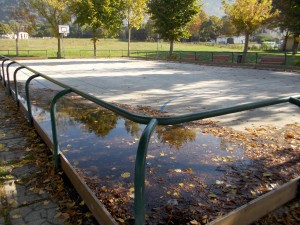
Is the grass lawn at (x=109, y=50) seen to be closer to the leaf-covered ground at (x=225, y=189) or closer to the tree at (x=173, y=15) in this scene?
the tree at (x=173, y=15)

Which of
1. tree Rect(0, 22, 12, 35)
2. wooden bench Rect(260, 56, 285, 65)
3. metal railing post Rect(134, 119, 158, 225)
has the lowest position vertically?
metal railing post Rect(134, 119, 158, 225)

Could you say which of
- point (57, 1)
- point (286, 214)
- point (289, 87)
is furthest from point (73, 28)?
point (286, 214)

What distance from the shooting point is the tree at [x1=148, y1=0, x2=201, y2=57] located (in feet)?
85.5

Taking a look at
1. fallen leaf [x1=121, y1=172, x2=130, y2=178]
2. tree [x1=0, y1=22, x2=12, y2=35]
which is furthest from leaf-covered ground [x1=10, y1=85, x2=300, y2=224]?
tree [x1=0, y1=22, x2=12, y2=35]

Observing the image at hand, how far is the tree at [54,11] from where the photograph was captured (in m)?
31.2

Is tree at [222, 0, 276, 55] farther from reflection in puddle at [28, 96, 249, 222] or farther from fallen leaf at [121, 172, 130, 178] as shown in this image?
fallen leaf at [121, 172, 130, 178]

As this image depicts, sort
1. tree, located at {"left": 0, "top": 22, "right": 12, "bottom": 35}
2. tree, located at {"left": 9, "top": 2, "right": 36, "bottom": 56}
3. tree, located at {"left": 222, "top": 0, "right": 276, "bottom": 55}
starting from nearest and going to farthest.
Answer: tree, located at {"left": 222, "top": 0, "right": 276, "bottom": 55} < tree, located at {"left": 9, "top": 2, "right": 36, "bottom": 56} < tree, located at {"left": 0, "top": 22, "right": 12, "bottom": 35}

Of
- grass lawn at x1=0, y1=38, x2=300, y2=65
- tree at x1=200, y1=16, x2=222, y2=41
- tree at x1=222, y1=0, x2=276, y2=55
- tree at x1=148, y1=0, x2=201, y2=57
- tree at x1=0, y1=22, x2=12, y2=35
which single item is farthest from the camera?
tree at x1=200, y1=16, x2=222, y2=41

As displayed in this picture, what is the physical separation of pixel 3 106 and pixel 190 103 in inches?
205

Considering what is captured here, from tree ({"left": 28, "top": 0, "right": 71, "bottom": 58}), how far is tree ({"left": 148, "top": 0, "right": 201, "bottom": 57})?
36.0ft

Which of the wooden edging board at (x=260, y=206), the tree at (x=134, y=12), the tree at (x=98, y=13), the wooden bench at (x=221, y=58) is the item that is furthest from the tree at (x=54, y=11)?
the wooden edging board at (x=260, y=206)

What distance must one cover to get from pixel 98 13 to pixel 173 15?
10.5 m

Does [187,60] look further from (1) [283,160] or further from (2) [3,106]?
(1) [283,160]

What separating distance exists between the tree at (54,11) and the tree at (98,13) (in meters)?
1.11
